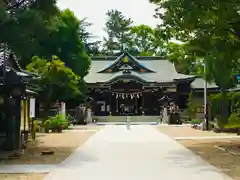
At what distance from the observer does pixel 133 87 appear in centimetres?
4941

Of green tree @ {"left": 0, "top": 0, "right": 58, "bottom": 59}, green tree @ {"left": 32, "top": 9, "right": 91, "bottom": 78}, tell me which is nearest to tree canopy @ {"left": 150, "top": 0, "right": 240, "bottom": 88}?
green tree @ {"left": 0, "top": 0, "right": 58, "bottom": 59}

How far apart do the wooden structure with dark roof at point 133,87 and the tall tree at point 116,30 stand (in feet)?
88.0

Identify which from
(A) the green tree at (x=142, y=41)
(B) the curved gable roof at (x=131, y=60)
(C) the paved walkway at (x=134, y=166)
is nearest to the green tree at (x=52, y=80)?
(C) the paved walkway at (x=134, y=166)

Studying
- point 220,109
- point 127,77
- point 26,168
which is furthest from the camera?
point 127,77

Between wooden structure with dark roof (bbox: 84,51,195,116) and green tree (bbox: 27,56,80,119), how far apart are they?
15.1 meters

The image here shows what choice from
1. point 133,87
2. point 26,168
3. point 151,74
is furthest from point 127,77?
point 26,168

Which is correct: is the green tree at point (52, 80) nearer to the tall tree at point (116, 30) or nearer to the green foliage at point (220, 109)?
the green foliage at point (220, 109)

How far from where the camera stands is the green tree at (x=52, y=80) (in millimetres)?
29516

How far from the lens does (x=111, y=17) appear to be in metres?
88.8

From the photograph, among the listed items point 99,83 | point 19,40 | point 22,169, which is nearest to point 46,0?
point 19,40

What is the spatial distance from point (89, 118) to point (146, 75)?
36.9 ft

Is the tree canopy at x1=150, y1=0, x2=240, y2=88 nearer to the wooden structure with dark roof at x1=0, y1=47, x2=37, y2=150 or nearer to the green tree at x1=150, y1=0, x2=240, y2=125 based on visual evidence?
the green tree at x1=150, y1=0, x2=240, y2=125

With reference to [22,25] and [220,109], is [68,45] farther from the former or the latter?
[22,25]

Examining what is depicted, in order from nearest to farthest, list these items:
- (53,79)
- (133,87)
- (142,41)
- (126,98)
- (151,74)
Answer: (53,79)
(133,87)
(126,98)
(151,74)
(142,41)
